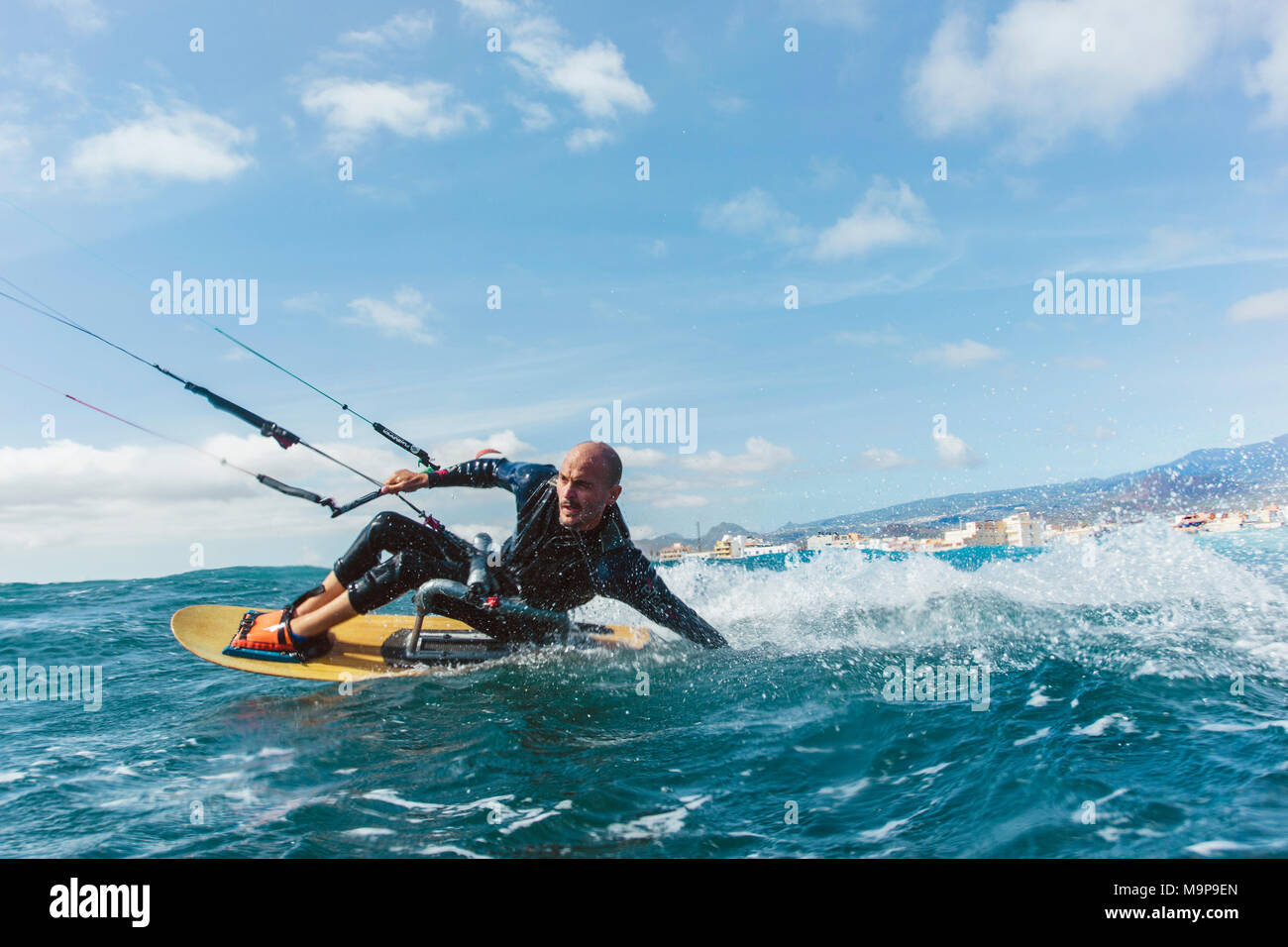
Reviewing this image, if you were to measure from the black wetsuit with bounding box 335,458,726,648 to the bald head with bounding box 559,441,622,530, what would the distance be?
1.09ft

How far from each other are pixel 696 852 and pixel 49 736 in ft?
24.7

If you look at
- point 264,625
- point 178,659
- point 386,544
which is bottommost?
point 178,659

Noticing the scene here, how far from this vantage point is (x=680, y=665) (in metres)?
8.84

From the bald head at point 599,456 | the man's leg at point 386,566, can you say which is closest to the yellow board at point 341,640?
the man's leg at point 386,566

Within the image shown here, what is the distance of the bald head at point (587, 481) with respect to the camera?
24.9 feet

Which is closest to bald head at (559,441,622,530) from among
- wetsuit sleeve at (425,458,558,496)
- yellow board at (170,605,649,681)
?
wetsuit sleeve at (425,458,558,496)

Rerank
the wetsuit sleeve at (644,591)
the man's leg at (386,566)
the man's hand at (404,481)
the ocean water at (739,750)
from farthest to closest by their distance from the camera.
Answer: the man's leg at (386,566)
the wetsuit sleeve at (644,591)
the man's hand at (404,481)
the ocean water at (739,750)

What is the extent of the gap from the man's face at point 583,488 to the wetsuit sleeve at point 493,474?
60cm

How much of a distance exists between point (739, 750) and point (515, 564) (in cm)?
395

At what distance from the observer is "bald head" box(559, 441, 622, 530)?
24.9 feet

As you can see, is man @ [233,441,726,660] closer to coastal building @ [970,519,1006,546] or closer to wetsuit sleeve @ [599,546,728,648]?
wetsuit sleeve @ [599,546,728,648]

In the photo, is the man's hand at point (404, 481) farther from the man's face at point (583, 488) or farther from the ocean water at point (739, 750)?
the ocean water at point (739, 750)
